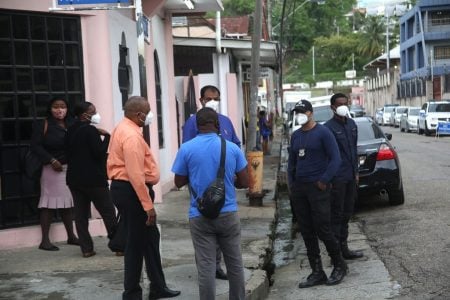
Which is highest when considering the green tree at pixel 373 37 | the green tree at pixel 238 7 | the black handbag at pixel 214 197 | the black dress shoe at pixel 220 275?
the green tree at pixel 238 7

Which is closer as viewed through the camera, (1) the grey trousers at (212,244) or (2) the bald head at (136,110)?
(1) the grey trousers at (212,244)

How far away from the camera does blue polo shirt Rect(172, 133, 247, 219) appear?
496cm

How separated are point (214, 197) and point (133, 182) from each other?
32.0 inches

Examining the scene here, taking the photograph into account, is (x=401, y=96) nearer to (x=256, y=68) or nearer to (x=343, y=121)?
(x=256, y=68)

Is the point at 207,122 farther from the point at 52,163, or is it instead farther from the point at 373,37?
the point at 373,37

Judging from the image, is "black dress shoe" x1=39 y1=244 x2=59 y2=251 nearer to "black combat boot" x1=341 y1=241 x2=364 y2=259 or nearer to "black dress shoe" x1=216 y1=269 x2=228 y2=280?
"black dress shoe" x1=216 y1=269 x2=228 y2=280

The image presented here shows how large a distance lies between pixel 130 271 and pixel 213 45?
13.2m

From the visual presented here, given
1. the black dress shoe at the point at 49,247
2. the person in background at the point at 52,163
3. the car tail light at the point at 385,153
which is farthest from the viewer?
the car tail light at the point at 385,153

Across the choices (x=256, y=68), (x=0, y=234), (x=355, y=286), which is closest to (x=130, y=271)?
(x=355, y=286)

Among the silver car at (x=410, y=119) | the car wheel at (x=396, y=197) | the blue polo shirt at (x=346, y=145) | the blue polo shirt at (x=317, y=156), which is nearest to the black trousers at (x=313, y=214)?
A: the blue polo shirt at (x=317, y=156)

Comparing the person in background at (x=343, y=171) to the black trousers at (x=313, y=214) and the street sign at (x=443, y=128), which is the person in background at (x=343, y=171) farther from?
the street sign at (x=443, y=128)

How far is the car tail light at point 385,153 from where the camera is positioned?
10.7 m

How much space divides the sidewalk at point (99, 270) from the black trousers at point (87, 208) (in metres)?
0.25

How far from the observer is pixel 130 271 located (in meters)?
5.58
